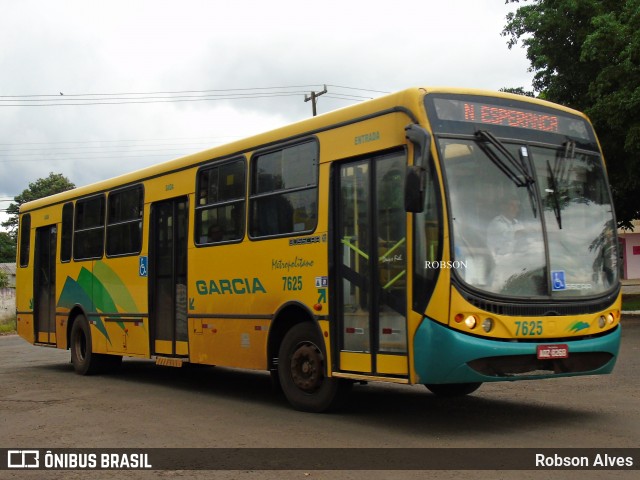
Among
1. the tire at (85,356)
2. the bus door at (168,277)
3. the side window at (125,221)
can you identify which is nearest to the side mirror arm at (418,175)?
the bus door at (168,277)

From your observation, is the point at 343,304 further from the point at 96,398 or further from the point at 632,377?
the point at 632,377

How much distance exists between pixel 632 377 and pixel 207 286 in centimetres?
638

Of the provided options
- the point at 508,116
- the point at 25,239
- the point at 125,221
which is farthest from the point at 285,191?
the point at 25,239

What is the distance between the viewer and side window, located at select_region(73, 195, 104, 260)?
47.6 feet

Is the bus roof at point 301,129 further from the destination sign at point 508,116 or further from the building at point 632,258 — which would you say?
the building at point 632,258

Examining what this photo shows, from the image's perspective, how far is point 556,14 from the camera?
24.7 m

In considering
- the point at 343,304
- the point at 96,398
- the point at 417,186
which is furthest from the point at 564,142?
the point at 96,398

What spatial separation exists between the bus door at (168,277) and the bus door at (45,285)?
13.8 ft

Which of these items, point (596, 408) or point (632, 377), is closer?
point (596, 408)

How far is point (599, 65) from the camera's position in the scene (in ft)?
77.7

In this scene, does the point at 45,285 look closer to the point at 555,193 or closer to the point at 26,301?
the point at 26,301

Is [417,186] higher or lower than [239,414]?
higher

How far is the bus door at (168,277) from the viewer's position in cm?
1204

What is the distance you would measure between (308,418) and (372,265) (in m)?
1.88
